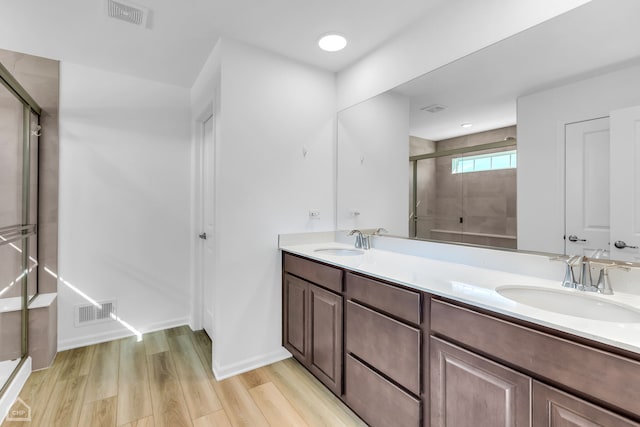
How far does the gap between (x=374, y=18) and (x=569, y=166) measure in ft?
4.40

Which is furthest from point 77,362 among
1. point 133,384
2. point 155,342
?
point 133,384

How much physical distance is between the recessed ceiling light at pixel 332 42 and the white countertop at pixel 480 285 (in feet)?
4.77

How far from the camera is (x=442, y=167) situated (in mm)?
1871

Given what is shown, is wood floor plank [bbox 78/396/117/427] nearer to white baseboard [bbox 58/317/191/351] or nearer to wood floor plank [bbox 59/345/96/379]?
wood floor plank [bbox 59/345/96/379]

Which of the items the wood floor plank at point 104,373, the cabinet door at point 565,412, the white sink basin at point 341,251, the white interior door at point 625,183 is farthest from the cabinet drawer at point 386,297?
the wood floor plank at point 104,373

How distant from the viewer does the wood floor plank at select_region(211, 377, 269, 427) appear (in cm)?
165

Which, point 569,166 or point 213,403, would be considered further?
point 213,403

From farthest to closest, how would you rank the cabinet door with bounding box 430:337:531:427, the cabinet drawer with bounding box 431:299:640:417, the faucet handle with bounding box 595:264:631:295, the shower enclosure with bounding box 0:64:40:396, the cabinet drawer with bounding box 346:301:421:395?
the shower enclosure with bounding box 0:64:40:396 → the cabinet drawer with bounding box 346:301:421:395 → the faucet handle with bounding box 595:264:631:295 → the cabinet door with bounding box 430:337:531:427 → the cabinet drawer with bounding box 431:299:640:417

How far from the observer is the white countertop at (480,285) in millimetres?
805

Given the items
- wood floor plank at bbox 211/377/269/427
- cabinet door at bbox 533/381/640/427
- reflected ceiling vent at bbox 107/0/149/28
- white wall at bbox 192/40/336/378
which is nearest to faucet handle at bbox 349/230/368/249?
white wall at bbox 192/40/336/378

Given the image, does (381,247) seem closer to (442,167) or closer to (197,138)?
(442,167)

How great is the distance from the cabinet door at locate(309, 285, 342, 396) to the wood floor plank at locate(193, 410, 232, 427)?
566 millimetres

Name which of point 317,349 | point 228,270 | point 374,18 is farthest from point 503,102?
point 228,270

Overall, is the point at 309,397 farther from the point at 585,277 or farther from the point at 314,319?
the point at 585,277
